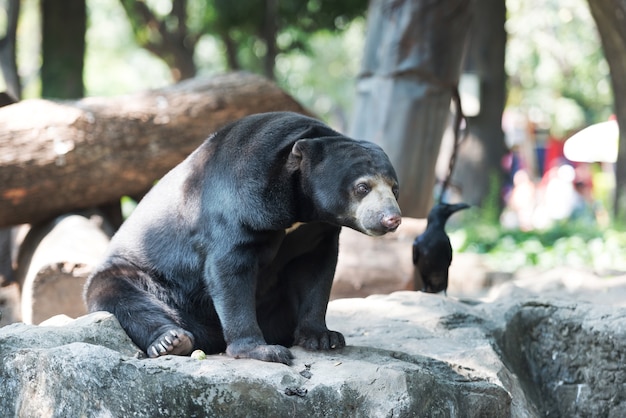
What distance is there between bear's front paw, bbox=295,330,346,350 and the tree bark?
3.60m

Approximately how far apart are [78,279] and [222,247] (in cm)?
286

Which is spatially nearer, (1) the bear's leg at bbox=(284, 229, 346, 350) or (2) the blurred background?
(1) the bear's leg at bbox=(284, 229, 346, 350)

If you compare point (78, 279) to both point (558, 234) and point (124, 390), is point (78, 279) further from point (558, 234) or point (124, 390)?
point (558, 234)

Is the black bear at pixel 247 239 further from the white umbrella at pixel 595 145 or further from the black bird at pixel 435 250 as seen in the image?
the white umbrella at pixel 595 145

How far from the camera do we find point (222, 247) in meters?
3.77

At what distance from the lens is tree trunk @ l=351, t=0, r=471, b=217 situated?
8.16 m

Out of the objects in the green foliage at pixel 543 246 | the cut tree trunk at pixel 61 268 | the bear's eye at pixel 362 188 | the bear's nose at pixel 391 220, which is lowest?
the green foliage at pixel 543 246

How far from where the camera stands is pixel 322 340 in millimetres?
3992

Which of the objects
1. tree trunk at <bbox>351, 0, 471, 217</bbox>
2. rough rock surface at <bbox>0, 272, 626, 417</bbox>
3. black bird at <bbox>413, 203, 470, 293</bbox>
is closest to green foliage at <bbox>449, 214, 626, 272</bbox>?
tree trunk at <bbox>351, 0, 471, 217</bbox>

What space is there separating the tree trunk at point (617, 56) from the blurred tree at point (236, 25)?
3.43 m

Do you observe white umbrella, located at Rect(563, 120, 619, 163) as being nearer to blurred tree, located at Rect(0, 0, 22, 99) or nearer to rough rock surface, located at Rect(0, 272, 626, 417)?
blurred tree, located at Rect(0, 0, 22, 99)

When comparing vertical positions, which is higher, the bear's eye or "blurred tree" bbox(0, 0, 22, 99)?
the bear's eye

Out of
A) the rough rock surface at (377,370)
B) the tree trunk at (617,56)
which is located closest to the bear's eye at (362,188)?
the rough rock surface at (377,370)

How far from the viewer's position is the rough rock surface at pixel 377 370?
318 centimetres
